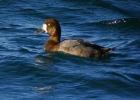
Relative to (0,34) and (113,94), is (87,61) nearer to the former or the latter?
(113,94)

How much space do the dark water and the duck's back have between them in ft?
0.48

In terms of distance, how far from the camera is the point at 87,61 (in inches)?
580

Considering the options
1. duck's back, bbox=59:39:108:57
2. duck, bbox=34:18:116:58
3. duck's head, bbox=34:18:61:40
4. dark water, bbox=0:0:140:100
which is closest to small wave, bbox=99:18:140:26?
dark water, bbox=0:0:140:100

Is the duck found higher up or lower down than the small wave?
higher up

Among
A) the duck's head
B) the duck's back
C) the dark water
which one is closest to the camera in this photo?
the dark water

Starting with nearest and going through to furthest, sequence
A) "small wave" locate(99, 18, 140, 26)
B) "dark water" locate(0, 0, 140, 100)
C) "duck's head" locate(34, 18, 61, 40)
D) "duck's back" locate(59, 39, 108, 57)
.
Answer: "dark water" locate(0, 0, 140, 100) → "duck's back" locate(59, 39, 108, 57) → "duck's head" locate(34, 18, 61, 40) → "small wave" locate(99, 18, 140, 26)

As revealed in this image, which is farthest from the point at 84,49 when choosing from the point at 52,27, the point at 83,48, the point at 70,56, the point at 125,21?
the point at 125,21

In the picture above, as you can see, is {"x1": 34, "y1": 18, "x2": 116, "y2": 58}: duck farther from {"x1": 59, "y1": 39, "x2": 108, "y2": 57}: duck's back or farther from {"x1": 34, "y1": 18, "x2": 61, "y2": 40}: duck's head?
{"x1": 34, "y1": 18, "x2": 61, "y2": 40}: duck's head

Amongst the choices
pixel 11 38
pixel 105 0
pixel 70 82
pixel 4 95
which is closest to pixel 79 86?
pixel 70 82

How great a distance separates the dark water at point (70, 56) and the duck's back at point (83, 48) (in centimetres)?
15

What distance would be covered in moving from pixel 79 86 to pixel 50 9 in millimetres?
8442

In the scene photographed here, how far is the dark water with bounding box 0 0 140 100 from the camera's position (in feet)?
41.3

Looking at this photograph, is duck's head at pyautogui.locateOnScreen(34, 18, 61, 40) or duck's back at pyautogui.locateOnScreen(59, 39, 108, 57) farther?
duck's head at pyautogui.locateOnScreen(34, 18, 61, 40)

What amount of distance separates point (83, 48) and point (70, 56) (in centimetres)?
44
